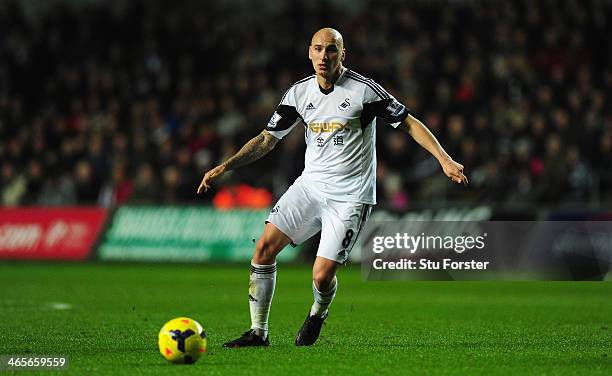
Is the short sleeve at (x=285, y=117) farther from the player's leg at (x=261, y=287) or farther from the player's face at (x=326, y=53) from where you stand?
the player's leg at (x=261, y=287)

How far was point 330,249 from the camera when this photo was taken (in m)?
8.58

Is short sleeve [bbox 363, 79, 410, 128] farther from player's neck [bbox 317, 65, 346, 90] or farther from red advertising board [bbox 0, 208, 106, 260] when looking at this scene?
red advertising board [bbox 0, 208, 106, 260]

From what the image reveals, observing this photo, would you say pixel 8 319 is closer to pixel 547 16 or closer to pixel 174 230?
pixel 174 230

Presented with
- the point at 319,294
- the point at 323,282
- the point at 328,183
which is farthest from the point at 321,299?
the point at 328,183

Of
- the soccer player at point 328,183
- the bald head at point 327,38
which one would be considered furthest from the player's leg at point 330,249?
the bald head at point 327,38

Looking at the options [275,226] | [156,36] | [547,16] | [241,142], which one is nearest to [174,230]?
[241,142]

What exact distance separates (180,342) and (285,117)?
2.17 m

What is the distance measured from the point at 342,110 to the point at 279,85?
582 inches

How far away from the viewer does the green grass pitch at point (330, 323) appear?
7.74 metres

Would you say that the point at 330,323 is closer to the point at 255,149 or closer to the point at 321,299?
the point at 321,299

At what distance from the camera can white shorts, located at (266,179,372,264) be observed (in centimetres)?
861

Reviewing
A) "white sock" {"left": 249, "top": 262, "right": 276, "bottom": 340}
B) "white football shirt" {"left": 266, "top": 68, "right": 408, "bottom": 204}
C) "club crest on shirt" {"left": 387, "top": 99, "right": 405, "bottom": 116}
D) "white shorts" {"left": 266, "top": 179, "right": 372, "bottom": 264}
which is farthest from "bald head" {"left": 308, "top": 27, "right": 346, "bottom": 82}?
"white sock" {"left": 249, "top": 262, "right": 276, "bottom": 340}

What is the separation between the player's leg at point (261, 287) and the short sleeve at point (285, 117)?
806 millimetres

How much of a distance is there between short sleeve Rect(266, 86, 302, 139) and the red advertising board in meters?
12.8
